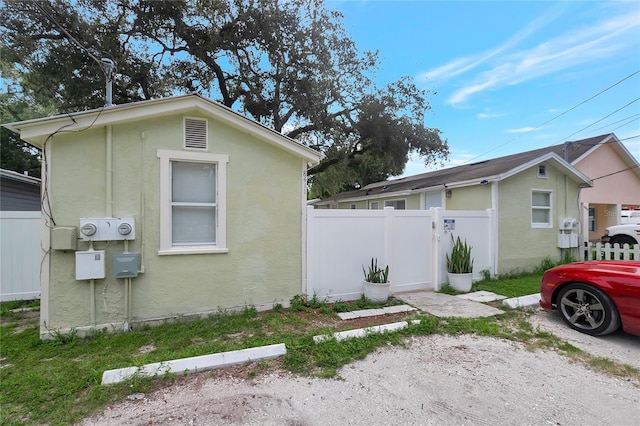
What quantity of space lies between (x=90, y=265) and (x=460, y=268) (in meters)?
6.92

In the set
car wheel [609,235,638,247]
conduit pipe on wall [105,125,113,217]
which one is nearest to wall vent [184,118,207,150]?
conduit pipe on wall [105,125,113,217]

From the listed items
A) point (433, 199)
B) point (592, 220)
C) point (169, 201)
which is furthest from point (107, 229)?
point (592, 220)

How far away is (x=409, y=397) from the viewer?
2.69 meters

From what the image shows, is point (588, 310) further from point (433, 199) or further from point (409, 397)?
point (433, 199)

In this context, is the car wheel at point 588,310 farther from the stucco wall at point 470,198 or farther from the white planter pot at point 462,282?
the stucco wall at point 470,198

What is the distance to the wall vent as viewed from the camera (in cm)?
460

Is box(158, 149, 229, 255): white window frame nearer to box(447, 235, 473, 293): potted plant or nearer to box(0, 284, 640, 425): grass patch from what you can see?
box(0, 284, 640, 425): grass patch

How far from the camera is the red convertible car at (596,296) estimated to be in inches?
148

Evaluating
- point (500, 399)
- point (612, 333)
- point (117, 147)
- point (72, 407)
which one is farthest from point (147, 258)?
point (612, 333)

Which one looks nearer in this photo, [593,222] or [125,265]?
[125,265]

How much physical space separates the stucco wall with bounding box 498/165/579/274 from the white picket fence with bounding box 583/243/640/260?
524 mm

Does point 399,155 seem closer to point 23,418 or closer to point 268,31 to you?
point 268,31

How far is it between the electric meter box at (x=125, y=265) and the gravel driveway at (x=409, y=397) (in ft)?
6.80

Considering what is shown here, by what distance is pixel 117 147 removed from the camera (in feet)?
13.9
